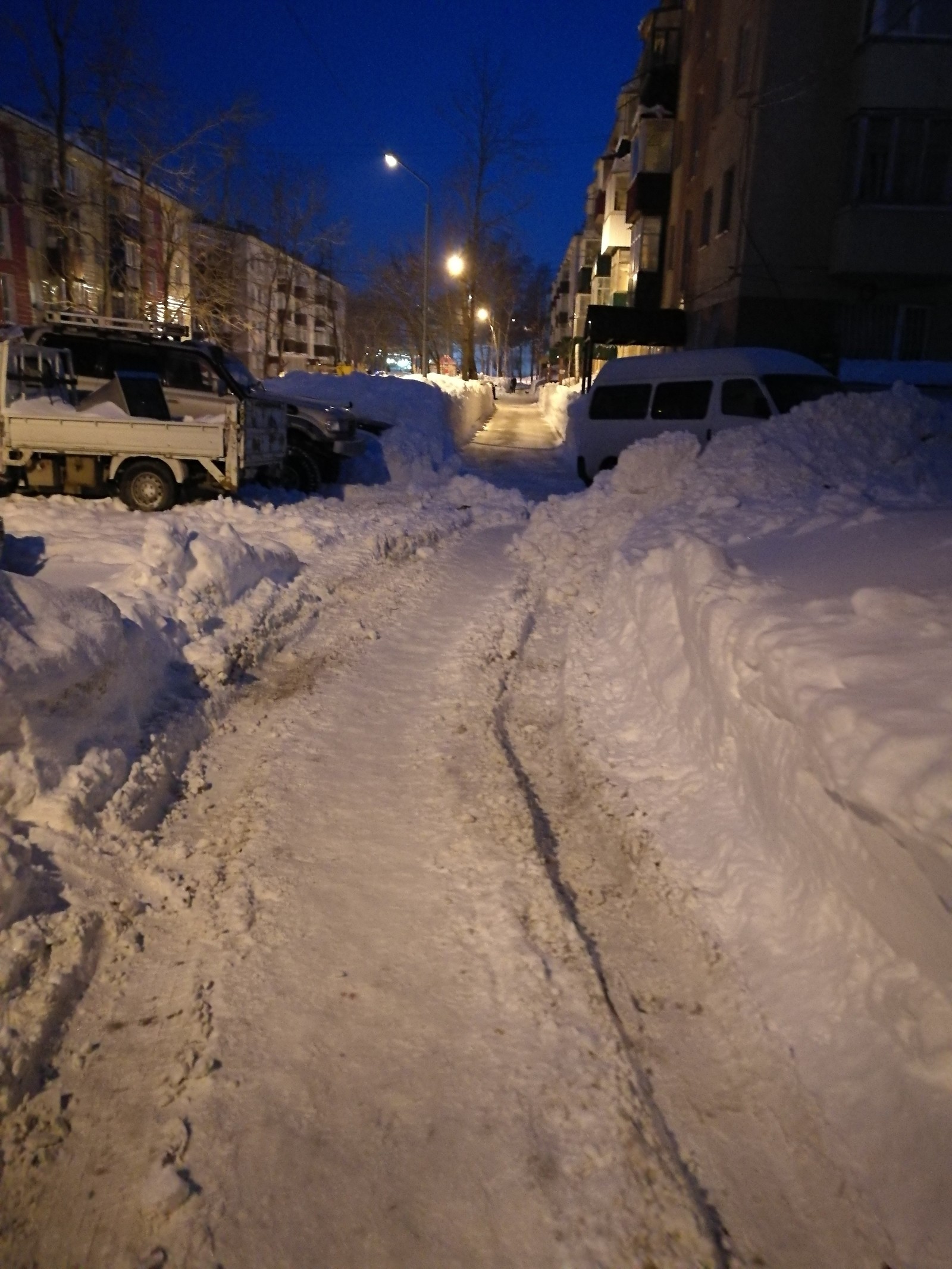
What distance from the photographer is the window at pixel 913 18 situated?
17781mm

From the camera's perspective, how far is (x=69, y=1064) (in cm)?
265

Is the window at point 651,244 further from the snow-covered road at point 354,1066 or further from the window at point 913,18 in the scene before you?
the snow-covered road at point 354,1066

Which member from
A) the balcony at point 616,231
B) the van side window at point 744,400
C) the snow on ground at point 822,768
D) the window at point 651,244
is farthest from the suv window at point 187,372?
the balcony at point 616,231

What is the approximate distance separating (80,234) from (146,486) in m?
16.0

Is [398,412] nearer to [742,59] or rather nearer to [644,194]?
[742,59]

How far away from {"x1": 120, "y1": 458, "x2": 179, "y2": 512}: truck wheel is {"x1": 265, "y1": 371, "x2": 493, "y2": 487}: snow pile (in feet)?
16.1

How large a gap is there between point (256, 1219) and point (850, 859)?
217cm

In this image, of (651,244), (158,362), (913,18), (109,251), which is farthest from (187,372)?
(651,244)

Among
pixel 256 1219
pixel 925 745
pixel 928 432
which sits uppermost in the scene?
pixel 928 432

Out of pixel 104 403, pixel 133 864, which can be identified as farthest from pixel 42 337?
pixel 133 864

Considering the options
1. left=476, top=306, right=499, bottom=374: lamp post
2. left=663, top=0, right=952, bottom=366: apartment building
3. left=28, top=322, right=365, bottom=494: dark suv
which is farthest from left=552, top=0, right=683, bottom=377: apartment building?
left=28, top=322, right=365, bottom=494: dark suv

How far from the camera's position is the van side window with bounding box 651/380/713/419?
40.8 ft

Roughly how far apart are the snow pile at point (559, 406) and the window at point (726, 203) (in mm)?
6020

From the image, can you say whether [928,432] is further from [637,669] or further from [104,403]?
[104,403]
